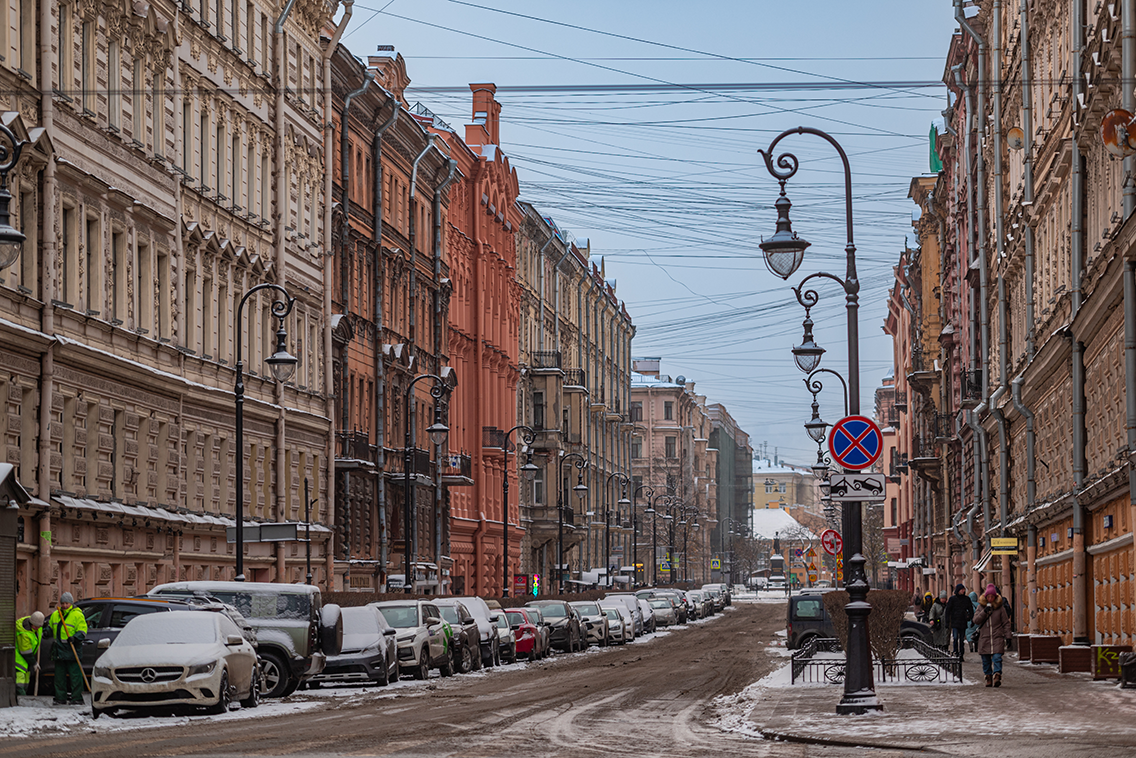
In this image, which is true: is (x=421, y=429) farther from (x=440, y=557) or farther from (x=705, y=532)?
(x=705, y=532)

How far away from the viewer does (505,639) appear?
42656 mm

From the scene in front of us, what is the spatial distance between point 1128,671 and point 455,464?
45.3 m

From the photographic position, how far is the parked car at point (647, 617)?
224 feet

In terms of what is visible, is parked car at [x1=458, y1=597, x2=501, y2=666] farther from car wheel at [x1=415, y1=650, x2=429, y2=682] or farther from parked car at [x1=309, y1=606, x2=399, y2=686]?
parked car at [x1=309, y1=606, x2=399, y2=686]

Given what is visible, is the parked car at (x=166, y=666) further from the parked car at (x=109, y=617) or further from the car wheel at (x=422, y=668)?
the car wheel at (x=422, y=668)

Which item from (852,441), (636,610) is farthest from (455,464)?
(852,441)

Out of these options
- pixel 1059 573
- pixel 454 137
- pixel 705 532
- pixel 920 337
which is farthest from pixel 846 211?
pixel 705 532

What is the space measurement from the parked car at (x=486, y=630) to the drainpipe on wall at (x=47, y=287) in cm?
933

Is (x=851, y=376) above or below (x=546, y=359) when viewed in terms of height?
below

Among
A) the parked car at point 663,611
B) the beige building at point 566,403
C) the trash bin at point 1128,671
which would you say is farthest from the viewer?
the beige building at point 566,403

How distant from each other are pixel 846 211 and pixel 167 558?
868 inches

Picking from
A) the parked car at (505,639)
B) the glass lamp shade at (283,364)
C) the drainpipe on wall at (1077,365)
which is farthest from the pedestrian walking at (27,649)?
the drainpipe on wall at (1077,365)

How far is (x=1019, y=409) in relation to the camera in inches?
1770

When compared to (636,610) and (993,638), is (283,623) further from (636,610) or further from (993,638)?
(636,610)
